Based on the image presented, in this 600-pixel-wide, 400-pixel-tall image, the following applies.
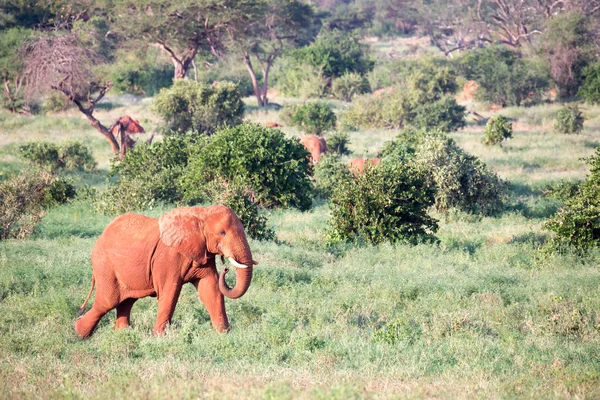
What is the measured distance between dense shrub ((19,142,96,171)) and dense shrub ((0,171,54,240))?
6186 millimetres

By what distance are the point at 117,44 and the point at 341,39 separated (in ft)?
47.0

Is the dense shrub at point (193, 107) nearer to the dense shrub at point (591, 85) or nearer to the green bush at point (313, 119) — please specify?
the green bush at point (313, 119)

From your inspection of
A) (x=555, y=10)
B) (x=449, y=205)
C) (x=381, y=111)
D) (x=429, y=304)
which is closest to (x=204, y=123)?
(x=381, y=111)

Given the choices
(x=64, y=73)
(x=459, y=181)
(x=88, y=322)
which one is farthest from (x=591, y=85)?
(x=88, y=322)

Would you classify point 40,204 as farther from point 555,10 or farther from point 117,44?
point 555,10

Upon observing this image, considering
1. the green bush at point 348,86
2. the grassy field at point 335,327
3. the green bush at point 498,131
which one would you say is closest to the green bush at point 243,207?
the grassy field at point 335,327

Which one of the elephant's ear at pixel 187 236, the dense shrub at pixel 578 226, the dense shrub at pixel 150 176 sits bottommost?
the dense shrub at pixel 150 176

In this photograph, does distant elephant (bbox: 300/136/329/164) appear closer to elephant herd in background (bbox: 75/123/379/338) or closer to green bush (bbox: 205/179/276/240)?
green bush (bbox: 205/179/276/240)

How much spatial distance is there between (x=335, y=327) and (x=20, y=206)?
8.52 m

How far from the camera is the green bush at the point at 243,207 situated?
1457cm

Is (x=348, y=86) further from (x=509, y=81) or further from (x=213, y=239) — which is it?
(x=213, y=239)

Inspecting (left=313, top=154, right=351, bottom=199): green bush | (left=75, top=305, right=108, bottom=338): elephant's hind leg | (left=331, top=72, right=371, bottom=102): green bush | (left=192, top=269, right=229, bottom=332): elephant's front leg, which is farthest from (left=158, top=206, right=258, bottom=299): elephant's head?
(left=331, top=72, right=371, bottom=102): green bush

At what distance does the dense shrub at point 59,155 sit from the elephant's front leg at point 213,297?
15432mm

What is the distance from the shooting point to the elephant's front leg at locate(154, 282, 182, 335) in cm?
840
